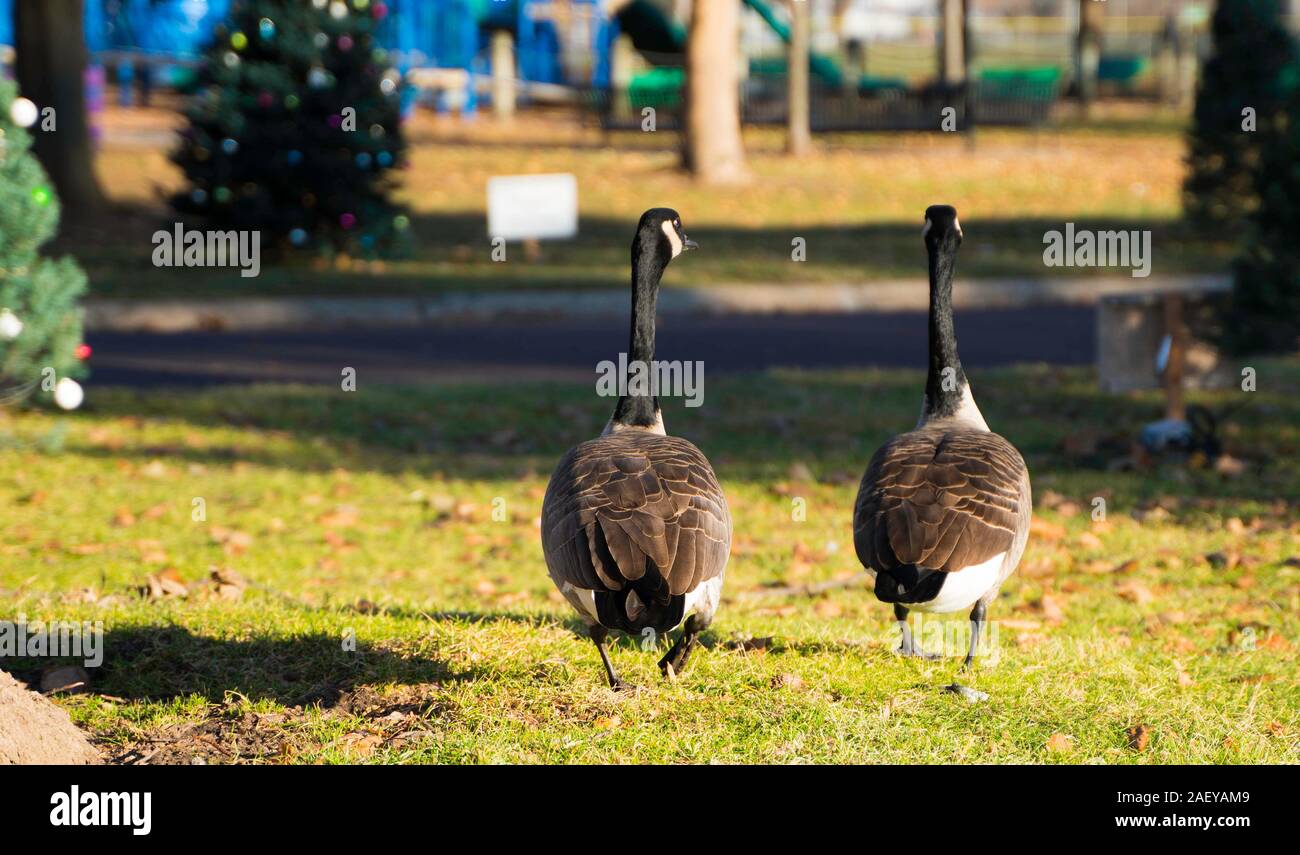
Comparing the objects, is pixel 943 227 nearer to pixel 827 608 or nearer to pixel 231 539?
pixel 827 608

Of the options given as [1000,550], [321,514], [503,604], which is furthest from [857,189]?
[1000,550]

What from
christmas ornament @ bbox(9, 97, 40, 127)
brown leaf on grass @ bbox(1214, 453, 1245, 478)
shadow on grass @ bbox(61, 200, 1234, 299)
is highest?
christmas ornament @ bbox(9, 97, 40, 127)

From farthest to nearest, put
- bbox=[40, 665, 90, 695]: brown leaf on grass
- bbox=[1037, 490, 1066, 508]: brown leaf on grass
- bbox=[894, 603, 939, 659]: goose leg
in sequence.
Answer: bbox=[1037, 490, 1066, 508]: brown leaf on grass, bbox=[894, 603, 939, 659]: goose leg, bbox=[40, 665, 90, 695]: brown leaf on grass

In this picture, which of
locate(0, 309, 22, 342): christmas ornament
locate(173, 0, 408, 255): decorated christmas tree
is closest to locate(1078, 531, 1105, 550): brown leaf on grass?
locate(0, 309, 22, 342): christmas ornament

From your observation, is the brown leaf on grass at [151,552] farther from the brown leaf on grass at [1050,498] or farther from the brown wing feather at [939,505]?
the brown leaf on grass at [1050,498]

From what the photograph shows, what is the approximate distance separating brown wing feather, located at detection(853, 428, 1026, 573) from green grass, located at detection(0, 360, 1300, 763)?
1.67ft

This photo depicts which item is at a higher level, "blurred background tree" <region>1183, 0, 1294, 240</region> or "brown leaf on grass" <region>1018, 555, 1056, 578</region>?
"blurred background tree" <region>1183, 0, 1294, 240</region>

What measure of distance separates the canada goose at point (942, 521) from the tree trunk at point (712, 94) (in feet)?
63.1

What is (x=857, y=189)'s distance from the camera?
2464 cm

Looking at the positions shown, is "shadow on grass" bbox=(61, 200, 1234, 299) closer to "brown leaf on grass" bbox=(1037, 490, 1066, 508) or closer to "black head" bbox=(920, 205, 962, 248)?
"brown leaf on grass" bbox=(1037, 490, 1066, 508)

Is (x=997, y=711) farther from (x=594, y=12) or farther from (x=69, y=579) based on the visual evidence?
(x=594, y=12)

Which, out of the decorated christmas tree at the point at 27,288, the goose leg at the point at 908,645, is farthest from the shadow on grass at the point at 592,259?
the goose leg at the point at 908,645

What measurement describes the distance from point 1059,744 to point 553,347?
412 inches

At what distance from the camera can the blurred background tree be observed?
20234 millimetres
